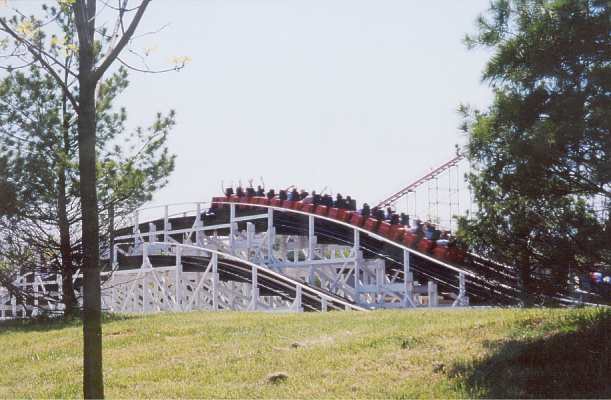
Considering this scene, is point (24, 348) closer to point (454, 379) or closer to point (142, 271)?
point (454, 379)

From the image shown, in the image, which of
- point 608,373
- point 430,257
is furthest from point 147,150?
point 608,373

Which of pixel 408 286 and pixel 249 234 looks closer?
pixel 408 286

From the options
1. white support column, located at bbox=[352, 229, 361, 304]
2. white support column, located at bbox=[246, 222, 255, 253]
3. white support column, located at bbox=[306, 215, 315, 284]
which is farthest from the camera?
white support column, located at bbox=[246, 222, 255, 253]

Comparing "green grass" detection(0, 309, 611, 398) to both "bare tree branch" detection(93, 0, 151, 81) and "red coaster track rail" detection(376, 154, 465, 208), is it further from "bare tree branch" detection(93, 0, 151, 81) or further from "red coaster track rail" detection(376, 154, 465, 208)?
"red coaster track rail" detection(376, 154, 465, 208)

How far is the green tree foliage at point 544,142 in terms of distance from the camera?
9000 mm

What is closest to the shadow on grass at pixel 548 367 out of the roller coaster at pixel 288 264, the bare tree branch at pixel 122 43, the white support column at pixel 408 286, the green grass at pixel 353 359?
the green grass at pixel 353 359

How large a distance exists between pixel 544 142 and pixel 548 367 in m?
2.56

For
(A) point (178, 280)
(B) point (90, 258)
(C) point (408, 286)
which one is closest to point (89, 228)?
(B) point (90, 258)

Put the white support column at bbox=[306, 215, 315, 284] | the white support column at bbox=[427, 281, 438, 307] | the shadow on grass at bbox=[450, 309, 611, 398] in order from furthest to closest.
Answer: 1. the white support column at bbox=[306, 215, 315, 284]
2. the white support column at bbox=[427, 281, 438, 307]
3. the shadow on grass at bbox=[450, 309, 611, 398]

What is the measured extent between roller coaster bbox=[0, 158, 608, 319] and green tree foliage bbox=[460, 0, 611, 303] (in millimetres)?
8811

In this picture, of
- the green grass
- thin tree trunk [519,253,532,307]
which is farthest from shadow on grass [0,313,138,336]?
thin tree trunk [519,253,532,307]

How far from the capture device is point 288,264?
27.5 metres

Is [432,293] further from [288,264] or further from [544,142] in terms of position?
[544,142]

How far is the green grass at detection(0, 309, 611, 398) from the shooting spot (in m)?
8.33
